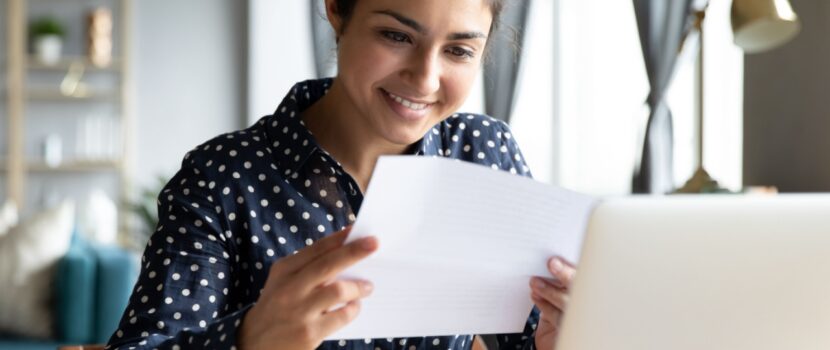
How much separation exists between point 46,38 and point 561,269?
21.7 ft

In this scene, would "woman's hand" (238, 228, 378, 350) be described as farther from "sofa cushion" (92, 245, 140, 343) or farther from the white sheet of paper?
"sofa cushion" (92, 245, 140, 343)

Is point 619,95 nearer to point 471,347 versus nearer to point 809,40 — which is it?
point 809,40

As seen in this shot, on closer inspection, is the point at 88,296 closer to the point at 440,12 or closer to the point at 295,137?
the point at 295,137

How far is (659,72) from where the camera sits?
449 centimetres

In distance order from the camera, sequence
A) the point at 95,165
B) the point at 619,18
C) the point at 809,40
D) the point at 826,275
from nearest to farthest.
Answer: the point at 826,275 < the point at 809,40 < the point at 619,18 < the point at 95,165

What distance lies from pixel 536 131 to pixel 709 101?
1423 mm

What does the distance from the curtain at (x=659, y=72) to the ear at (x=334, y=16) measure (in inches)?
118

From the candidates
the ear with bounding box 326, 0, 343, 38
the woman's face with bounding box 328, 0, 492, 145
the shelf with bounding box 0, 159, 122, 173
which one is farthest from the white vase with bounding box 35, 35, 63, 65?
the woman's face with bounding box 328, 0, 492, 145

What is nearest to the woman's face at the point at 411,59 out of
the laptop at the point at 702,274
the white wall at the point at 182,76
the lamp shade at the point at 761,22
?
the laptop at the point at 702,274

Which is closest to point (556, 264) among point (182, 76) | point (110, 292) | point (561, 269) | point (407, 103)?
point (561, 269)

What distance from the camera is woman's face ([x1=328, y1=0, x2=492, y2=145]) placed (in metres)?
1.33

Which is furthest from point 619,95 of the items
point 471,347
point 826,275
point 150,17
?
point 826,275

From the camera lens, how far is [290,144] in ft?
4.84

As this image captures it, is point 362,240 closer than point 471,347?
Yes
